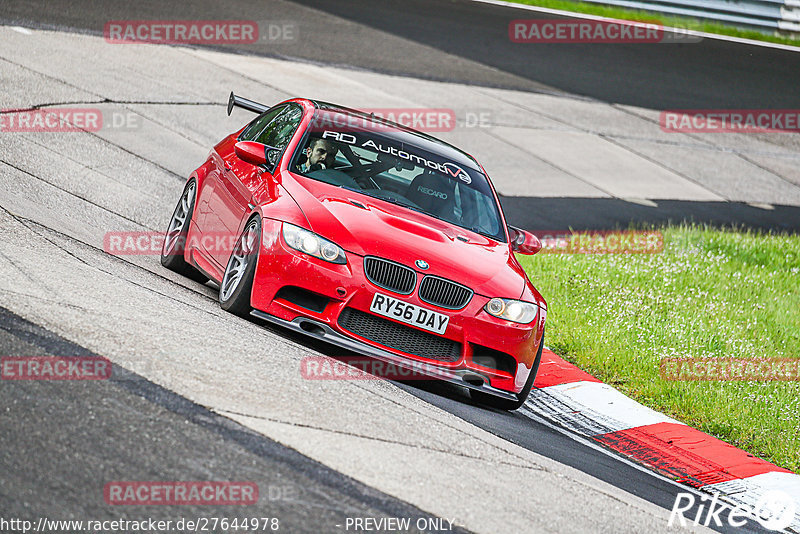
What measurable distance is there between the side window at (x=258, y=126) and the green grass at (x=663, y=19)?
17.4 m

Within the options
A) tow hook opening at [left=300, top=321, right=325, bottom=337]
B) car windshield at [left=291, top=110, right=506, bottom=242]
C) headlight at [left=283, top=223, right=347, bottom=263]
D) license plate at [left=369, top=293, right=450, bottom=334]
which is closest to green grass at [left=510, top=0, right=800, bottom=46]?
car windshield at [left=291, top=110, right=506, bottom=242]

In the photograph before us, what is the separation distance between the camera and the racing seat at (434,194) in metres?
7.52

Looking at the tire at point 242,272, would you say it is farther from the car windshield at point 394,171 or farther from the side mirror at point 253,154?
the car windshield at point 394,171

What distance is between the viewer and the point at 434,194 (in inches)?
302

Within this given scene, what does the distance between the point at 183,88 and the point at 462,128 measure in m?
4.40

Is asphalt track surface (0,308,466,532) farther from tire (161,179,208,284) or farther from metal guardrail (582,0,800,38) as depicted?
metal guardrail (582,0,800,38)

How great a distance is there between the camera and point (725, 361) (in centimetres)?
845

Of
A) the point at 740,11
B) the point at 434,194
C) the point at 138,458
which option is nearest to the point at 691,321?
the point at 434,194

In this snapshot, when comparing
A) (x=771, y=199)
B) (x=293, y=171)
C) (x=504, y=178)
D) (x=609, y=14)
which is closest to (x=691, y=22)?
(x=609, y=14)

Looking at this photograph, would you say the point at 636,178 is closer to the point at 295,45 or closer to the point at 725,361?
the point at 295,45

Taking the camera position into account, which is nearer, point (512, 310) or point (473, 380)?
point (473, 380)

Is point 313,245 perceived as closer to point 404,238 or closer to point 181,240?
point 404,238

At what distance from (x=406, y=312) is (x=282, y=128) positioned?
2.46m

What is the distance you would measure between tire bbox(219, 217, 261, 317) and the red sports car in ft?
0.04
